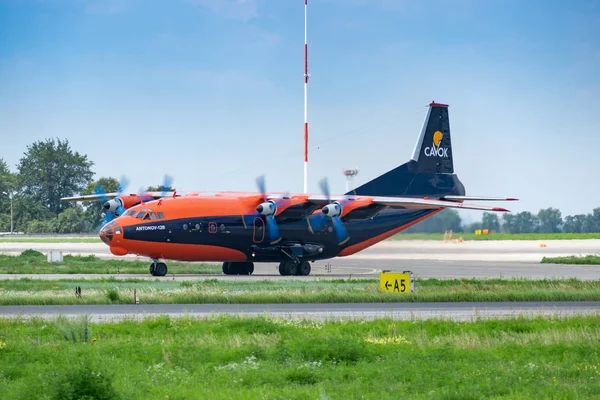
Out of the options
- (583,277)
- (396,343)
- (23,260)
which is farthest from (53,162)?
(396,343)

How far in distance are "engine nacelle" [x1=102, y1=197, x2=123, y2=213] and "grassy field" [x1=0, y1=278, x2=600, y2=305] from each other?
11.0 metres

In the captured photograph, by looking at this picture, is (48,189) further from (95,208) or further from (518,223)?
(518,223)

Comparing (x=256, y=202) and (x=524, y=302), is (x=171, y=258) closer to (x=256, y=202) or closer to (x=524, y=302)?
(x=256, y=202)

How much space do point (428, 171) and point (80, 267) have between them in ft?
75.5

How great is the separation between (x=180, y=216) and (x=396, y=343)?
88.3 feet

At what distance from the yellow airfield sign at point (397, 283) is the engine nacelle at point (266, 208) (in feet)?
43.3

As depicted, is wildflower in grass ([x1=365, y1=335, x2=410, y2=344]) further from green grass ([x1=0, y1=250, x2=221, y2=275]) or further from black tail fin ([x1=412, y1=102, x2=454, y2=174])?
black tail fin ([x1=412, y1=102, x2=454, y2=174])

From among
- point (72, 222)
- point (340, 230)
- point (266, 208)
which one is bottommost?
point (72, 222)

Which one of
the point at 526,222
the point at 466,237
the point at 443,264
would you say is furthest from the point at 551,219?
the point at 443,264

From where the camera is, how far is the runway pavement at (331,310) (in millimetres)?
27234

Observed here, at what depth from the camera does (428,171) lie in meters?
55.6

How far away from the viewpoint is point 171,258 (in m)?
46.6

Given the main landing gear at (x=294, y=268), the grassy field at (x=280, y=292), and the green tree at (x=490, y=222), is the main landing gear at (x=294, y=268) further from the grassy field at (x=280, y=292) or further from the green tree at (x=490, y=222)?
the green tree at (x=490, y=222)

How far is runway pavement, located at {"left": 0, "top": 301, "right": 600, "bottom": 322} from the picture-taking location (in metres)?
27.2
